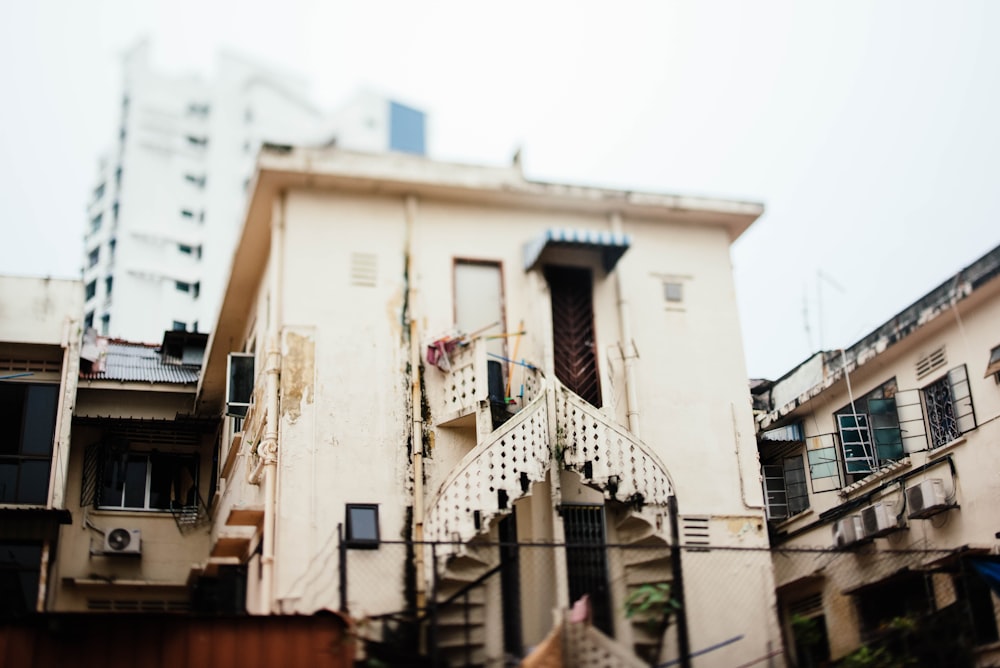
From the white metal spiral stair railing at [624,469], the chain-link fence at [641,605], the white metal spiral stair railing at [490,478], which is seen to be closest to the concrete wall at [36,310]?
the chain-link fence at [641,605]

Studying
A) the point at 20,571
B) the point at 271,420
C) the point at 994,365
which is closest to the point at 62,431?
the point at 20,571

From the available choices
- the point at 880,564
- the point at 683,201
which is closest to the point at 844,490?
the point at 880,564

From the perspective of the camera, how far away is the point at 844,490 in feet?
65.2

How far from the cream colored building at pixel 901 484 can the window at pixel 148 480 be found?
11.5m

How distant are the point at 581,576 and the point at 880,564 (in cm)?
490

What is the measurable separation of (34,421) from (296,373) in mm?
7089

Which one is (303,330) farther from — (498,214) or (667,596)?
(667,596)

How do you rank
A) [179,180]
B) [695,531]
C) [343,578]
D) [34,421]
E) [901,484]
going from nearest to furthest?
[343,578]
[695,531]
[901,484]
[34,421]
[179,180]

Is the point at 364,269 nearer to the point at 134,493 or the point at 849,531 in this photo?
the point at 134,493

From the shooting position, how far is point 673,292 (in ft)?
62.3

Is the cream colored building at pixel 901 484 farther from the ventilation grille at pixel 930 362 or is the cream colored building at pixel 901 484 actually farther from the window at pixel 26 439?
the window at pixel 26 439

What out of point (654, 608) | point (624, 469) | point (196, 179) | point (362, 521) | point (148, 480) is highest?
point (196, 179)

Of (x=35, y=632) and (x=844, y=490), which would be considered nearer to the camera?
(x=35, y=632)

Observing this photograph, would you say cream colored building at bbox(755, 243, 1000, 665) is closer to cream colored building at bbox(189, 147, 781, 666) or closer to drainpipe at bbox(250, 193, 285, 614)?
cream colored building at bbox(189, 147, 781, 666)
